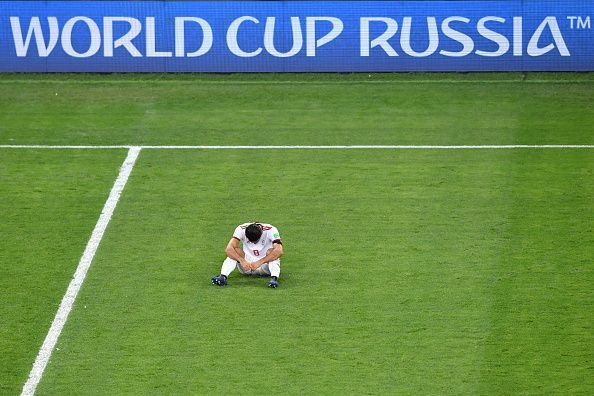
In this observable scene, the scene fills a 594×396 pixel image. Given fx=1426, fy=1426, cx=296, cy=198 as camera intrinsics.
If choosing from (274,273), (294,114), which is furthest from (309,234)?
(294,114)

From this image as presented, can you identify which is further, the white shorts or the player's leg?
the white shorts

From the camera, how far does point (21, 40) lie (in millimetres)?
29469

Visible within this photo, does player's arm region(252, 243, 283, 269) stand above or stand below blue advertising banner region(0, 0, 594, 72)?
below

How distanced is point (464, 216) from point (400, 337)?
4680 millimetres

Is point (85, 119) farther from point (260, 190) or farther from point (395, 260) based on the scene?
point (395, 260)

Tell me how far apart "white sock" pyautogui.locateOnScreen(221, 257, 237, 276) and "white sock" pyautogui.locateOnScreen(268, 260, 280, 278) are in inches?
20.2

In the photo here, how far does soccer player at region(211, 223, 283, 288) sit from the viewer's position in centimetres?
2012

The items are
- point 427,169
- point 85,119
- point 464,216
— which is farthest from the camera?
point 85,119

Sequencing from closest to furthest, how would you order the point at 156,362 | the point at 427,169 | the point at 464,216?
the point at 156,362, the point at 464,216, the point at 427,169

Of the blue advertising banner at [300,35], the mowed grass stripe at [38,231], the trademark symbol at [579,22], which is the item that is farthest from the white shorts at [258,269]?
the trademark symbol at [579,22]

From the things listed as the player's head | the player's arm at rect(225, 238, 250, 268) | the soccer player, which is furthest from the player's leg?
the player's head

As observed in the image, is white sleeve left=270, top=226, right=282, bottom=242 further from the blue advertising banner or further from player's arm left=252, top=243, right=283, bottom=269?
the blue advertising banner

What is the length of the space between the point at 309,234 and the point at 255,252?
2.13 m

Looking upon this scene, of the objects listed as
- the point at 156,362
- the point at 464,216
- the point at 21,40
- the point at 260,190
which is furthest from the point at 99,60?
the point at 156,362
